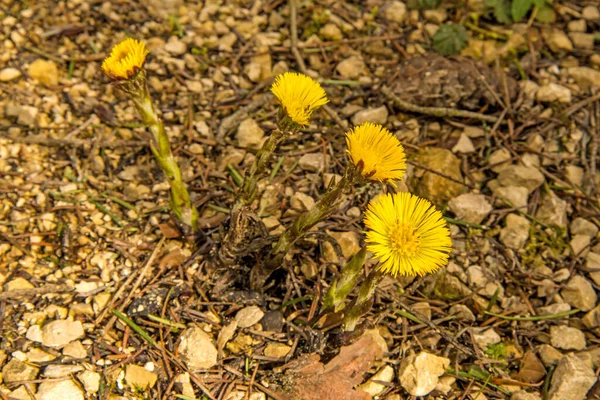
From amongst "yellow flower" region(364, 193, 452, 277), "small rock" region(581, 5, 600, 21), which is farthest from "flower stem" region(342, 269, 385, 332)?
"small rock" region(581, 5, 600, 21)

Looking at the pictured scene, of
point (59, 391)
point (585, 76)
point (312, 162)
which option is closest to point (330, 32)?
point (312, 162)

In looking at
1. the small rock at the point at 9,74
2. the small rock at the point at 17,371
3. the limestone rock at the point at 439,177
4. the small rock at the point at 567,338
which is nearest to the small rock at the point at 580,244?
the small rock at the point at 567,338

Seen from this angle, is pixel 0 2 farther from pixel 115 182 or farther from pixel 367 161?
pixel 367 161

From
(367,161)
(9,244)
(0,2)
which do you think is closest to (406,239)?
(367,161)

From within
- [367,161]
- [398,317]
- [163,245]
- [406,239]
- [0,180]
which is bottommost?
[398,317]

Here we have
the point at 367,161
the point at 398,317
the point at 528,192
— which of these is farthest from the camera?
the point at 528,192

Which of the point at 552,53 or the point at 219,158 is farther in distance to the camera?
the point at 552,53

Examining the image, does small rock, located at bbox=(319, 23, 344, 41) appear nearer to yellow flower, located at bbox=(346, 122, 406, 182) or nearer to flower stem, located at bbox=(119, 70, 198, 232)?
flower stem, located at bbox=(119, 70, 198, 232)
